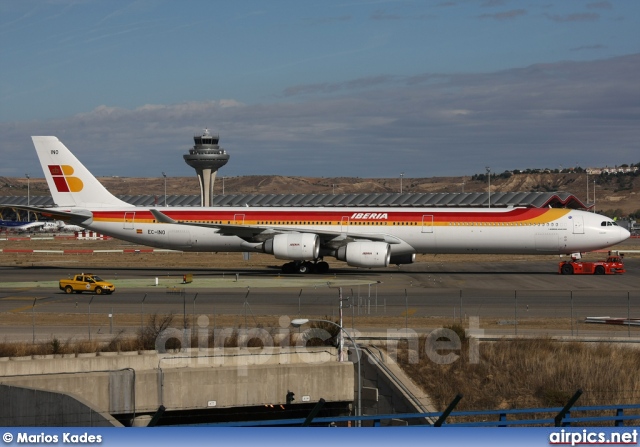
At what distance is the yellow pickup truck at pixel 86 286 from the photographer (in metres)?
46.5

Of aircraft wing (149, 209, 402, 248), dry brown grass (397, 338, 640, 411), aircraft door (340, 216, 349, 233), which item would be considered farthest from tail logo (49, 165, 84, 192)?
dry brown grass (397, 338, 640, 411)

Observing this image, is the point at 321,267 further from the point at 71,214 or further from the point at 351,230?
the point at 71,214

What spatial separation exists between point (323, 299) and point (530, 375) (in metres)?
15.9

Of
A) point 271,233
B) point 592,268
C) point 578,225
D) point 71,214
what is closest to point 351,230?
point 271,233

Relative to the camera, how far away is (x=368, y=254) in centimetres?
5428

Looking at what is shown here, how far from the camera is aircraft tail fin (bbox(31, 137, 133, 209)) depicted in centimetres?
6256

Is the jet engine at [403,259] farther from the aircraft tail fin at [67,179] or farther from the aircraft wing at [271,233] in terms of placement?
the aircraft tail fin at [67,179]

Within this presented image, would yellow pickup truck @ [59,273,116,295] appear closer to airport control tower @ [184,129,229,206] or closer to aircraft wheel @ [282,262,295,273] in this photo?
aircraft wheel @ [282,262,295,273]

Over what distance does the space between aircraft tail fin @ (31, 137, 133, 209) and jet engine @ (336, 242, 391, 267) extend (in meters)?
18.2

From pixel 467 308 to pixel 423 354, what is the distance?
1064cm

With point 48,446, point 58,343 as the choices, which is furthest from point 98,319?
point 48,446

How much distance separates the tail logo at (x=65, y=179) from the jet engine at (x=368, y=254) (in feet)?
70.3

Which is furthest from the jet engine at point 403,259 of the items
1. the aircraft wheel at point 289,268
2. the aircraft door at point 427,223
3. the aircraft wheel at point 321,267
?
the aircraft wheel at point 289,268

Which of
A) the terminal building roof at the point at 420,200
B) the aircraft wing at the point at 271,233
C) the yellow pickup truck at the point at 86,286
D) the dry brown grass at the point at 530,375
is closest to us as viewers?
the dry brown grass at the point at 530,375
